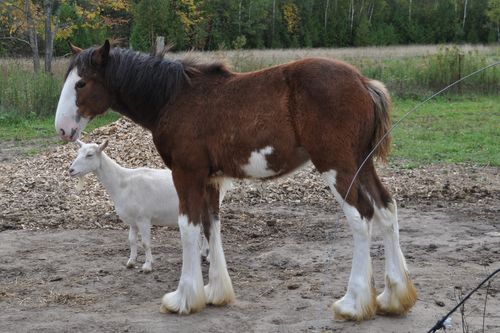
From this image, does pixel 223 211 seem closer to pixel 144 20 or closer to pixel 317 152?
pixel 317 152

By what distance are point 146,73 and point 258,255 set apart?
236cm

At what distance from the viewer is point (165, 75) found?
18.4 ft

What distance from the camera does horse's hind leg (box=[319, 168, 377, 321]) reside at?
5.02m

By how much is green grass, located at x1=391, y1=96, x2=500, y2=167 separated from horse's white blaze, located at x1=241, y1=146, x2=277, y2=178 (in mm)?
5905

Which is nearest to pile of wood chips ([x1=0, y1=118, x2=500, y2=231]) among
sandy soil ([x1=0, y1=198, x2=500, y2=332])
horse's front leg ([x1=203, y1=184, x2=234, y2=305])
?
sandy soil ([x1=0, y1=198, x2=500, y2=332])

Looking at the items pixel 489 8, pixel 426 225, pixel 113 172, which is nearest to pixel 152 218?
pixel 113 172

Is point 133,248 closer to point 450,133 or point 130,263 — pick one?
point 130,263

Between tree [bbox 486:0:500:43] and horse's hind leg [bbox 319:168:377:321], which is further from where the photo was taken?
tree [bbox 486:0:500:43]

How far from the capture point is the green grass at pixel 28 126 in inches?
570

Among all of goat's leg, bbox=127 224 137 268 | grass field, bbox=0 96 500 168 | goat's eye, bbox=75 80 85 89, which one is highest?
goat's eye, bbox=75 80 85 89

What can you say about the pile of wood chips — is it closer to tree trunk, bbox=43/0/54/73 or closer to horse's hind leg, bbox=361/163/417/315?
horse's hind leg, bbox=361/163/417/315

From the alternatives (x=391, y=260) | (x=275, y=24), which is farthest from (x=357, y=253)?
(x=275, y=24)

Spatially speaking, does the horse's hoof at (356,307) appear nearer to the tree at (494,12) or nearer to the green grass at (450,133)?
the green grass at (450,133)

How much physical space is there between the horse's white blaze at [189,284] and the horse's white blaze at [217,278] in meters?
0.20
